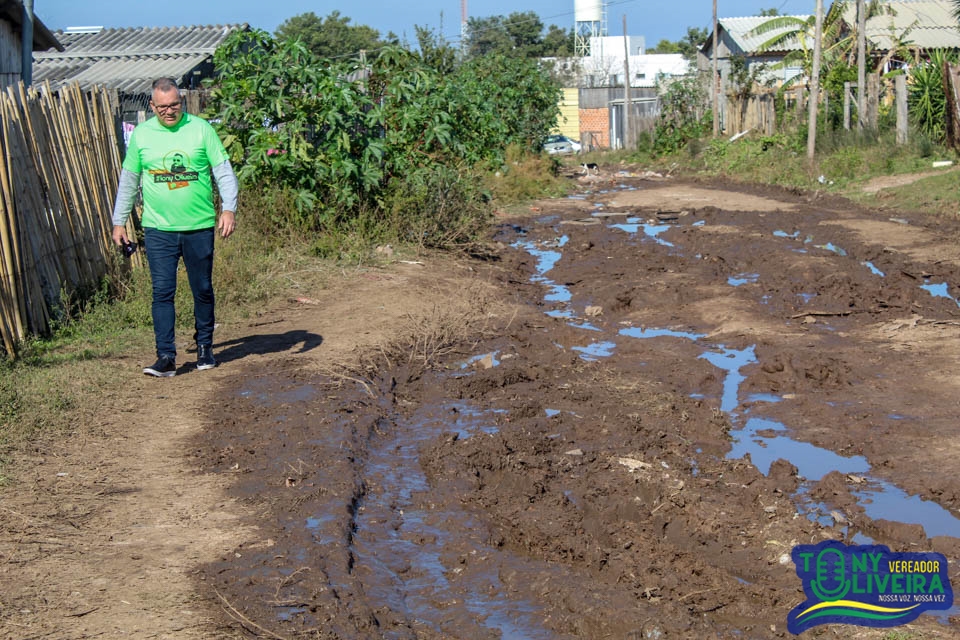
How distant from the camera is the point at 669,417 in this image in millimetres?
6281

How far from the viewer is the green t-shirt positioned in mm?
6559

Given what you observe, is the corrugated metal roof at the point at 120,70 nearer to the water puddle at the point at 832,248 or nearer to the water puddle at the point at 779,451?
the water puddle at the point at 832,248

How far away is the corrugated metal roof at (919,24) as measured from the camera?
1430 inches

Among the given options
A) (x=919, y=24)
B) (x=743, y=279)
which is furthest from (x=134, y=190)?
(x=919, y=24)

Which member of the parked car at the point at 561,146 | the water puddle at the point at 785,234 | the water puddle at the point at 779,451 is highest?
the parked car at the point at 561,146

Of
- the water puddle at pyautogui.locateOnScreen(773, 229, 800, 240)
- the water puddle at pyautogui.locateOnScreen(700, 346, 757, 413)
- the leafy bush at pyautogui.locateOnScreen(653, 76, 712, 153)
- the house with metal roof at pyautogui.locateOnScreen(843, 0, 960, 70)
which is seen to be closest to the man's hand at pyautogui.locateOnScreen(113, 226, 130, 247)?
the water puddle at pyautogui.locateOnScreen(700, 346, 757, 413)

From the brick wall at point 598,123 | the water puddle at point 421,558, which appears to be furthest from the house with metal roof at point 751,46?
the water puddle at point 421,558

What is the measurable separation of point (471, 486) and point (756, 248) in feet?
29.5

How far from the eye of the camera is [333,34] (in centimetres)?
5428

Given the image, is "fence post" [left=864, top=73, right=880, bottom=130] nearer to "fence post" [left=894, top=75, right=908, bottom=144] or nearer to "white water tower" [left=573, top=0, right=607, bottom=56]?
"fence post" [left=894, top=75, right=908, bottom=144]

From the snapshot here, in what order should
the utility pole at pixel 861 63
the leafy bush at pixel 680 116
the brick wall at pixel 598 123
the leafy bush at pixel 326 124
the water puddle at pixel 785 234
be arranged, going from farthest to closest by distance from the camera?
the brick wall at pixel 598 123 → the leafy bush at pixel 680 116 → the utility pole at pixel 861 63 → the water puddle at pixel 785 234 → the leafy bush at pixel 326 124

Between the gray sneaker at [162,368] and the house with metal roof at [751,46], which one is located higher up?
the house with metal roof at [751,46]

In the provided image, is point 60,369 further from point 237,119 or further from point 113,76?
point 113,76

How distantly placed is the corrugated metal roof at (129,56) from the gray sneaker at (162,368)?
11710 mm
